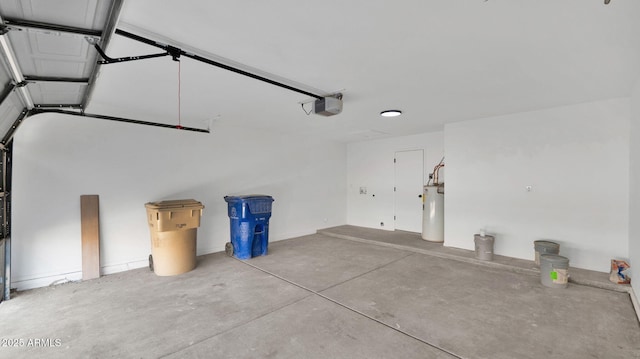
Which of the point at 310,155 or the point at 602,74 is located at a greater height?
the point at 602,74

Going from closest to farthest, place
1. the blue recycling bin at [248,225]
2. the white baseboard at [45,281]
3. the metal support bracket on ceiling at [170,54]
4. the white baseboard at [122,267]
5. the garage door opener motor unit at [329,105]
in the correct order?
the metal support bracket on ceiling at [170,54]
the garage door opener motor unit at [329,105]
the white baseboard at [45,281]
the white baseboard at [122,267]
the blue recycling bin at [248,225]

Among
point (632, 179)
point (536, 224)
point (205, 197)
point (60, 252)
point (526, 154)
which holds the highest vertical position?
point (526, 154)

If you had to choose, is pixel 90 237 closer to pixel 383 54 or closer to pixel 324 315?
pixel 324 315

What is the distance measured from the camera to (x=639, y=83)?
2.86m

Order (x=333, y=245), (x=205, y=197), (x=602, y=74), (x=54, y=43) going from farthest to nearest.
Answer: (x=333, y=245)
(x=205, y=197)
(x=602, y=74)
(x=54, y=43)

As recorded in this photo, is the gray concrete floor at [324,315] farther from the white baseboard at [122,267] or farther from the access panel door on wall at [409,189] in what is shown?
Result: the access panel door on wall at [409,189]

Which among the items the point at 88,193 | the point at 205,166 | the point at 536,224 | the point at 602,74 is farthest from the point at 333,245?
the point at 602,74

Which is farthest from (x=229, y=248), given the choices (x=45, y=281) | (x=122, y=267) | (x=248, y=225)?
(x=45, y=281)

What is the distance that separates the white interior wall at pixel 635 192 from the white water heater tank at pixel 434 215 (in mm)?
2536

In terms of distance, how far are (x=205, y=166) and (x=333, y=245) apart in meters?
2.98

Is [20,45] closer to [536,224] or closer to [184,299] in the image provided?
[184,299]

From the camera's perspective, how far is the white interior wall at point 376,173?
6164 millimetres

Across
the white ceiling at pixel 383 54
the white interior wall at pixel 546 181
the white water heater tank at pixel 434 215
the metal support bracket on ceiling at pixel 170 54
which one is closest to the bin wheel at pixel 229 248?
the white ceiling at pixel 383 54

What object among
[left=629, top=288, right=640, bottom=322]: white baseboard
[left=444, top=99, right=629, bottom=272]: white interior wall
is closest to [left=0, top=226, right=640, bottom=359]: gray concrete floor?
[left=629, top=288, right=640, bottom=322]: white baseboard
